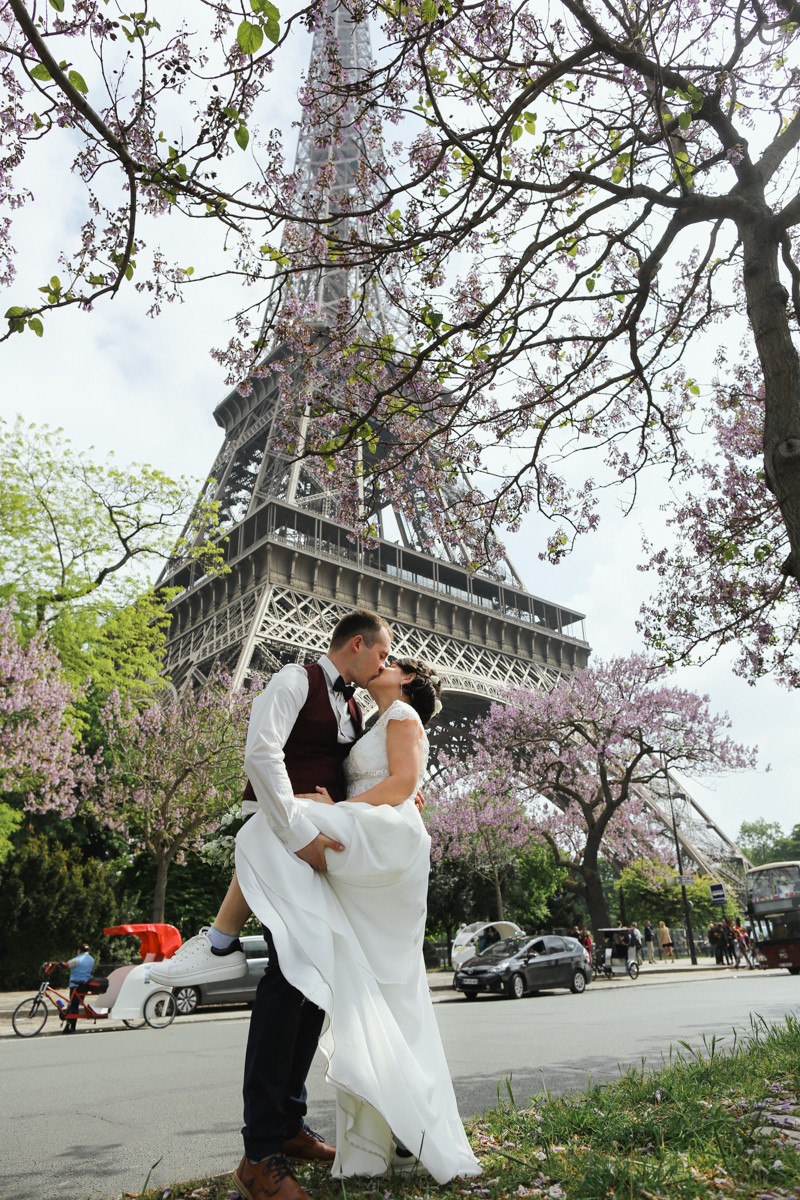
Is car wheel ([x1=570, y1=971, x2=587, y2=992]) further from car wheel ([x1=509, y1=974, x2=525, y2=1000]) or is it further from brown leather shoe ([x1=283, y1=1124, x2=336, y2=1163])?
brown leather shoe ([x1=283, y1=1124, x2=336, y2=1163])

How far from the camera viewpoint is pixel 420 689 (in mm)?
3994

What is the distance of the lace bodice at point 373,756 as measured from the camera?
141 inches

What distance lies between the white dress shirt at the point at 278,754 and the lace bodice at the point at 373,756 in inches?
6.7

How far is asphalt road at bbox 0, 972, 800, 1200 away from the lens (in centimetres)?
409

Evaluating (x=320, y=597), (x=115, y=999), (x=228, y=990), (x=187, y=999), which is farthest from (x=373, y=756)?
(x=320, y=597)

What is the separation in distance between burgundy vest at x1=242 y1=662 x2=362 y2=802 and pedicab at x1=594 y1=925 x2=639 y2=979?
2594 cm

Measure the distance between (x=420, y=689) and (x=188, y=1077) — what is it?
4.90 metres

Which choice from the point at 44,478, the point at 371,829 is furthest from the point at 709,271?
the point at 44,478

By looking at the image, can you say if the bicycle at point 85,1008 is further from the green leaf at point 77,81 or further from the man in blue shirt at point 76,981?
the green leaf at point 77,81

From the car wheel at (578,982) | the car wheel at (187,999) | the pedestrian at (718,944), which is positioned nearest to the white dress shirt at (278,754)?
the car wheel at (187,999)

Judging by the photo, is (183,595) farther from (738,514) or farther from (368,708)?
(738,514)

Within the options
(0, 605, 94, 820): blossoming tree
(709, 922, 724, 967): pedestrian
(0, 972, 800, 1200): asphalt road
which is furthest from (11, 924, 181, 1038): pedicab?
(709, 922, 724, 967): pedestrian

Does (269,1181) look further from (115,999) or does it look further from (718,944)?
(718,944)

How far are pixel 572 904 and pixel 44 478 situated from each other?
109 ft
